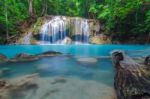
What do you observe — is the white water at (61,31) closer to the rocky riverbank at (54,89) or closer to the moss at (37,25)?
the moss at (37,25)

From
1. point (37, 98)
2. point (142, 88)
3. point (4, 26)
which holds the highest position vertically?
point (4, 26)

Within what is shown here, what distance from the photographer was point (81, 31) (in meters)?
30.3

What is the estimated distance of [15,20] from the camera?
99.5 feet

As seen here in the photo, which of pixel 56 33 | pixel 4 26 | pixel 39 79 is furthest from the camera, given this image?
pixel 56 33

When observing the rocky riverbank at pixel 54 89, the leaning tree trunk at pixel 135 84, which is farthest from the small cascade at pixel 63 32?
the leaning tree trunk at pixel 135 84

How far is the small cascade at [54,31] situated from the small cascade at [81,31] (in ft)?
5.03

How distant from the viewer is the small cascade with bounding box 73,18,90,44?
3000 centimetres

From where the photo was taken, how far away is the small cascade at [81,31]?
30.0m

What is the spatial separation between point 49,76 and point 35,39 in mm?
22097

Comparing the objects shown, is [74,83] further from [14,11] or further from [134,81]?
[14,11]

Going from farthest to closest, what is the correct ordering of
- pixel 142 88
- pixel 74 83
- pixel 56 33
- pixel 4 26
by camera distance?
pixel 56 33 → pixel 4 26 → pixel 74 83 → pixel 142 88

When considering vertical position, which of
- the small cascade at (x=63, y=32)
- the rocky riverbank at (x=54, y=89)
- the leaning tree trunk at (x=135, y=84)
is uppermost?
the small cascade at (x=63, y=32)

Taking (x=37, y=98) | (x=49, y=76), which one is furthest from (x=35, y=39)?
(x=37, y=98)

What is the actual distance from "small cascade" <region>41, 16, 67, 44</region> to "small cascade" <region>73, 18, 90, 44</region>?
1.53 m
